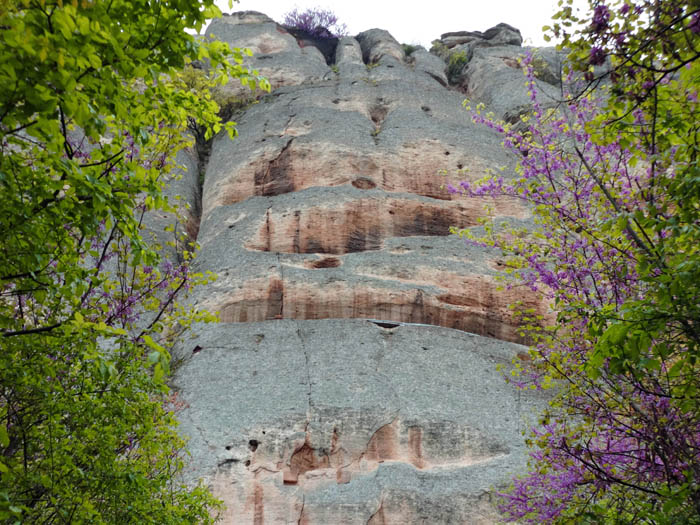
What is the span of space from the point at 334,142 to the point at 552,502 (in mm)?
17941

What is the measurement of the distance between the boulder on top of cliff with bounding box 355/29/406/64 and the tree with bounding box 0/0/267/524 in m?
29.6

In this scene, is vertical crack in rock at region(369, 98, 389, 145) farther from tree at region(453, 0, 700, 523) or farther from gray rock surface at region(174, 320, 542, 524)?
tree at region(453, 0, 700, 523)

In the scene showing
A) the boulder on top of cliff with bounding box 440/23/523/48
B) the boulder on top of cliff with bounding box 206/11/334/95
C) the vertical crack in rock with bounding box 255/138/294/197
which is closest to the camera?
the vertical crack in rock with bounding box 255/138/294/197

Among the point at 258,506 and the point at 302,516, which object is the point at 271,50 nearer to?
the point at 258,506

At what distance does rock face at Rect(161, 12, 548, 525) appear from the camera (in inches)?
515

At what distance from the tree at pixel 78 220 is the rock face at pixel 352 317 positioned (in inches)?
202

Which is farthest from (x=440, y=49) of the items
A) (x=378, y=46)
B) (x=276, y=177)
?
(x=276, y=177)

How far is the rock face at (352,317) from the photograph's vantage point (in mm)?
13070

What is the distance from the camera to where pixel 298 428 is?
14.0 metres

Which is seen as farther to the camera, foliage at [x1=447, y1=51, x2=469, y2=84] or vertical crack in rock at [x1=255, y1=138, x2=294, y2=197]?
foliage at [x1=447, y1=51, x2=469, y2=84]

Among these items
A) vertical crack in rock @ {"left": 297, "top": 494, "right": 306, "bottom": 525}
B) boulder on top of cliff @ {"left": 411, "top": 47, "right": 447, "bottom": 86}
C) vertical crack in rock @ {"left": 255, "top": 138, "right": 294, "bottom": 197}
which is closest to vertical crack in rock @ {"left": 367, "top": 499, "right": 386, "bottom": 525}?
vertical crack in rock @ {"left": 297, "top": 494, "right": 306, "bottom": 525}

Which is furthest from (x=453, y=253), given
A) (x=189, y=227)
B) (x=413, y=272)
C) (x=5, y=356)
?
(x=5, y=356)

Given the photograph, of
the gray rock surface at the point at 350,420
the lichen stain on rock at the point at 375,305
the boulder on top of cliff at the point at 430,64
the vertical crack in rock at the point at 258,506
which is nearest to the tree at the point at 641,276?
the gray rock surface at the point at 350,420

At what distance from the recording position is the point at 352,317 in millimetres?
18578
